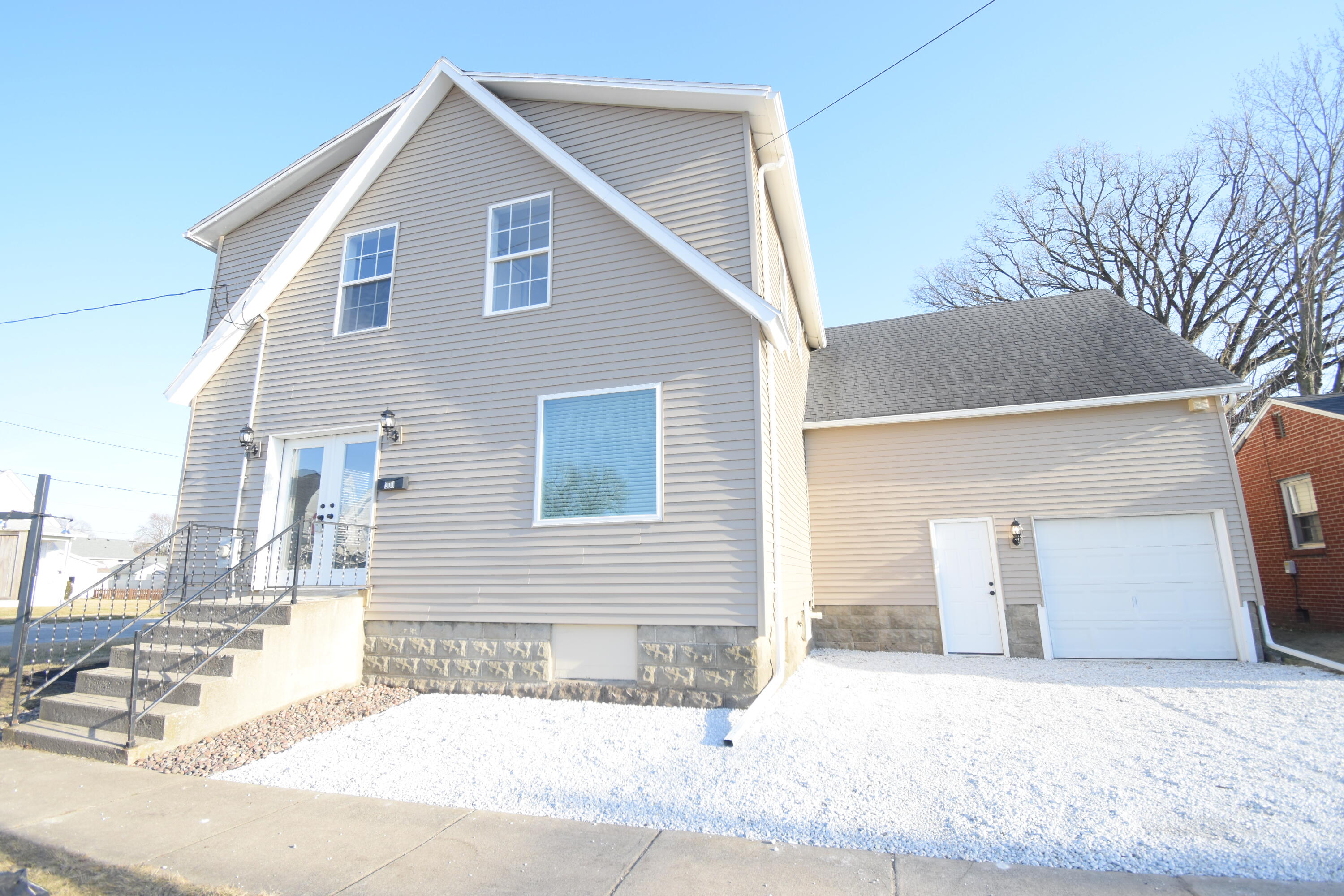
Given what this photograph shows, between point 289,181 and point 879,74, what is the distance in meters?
7.89

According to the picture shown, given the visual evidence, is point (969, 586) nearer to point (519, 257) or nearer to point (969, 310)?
point (969, 310)

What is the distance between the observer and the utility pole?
6.18m

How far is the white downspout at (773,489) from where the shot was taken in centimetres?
652

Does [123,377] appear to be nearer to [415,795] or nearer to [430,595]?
[430,595]

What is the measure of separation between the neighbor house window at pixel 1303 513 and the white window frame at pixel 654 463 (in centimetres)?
1156

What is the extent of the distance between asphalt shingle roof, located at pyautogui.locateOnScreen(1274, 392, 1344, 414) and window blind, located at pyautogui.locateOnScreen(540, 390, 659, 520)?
11.0 m

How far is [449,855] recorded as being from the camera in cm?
352

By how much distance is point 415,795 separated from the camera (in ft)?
14.5

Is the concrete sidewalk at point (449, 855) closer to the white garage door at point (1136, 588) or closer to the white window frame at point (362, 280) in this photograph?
the white window frame at point (362, 280)

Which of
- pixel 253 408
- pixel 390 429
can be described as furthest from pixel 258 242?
pixel 390 429

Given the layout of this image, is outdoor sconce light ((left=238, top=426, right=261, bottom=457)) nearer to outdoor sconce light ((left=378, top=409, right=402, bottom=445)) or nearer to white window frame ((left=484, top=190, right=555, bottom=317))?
outdoor sconce light ((left=378, top=409, right=402, bottom=445))

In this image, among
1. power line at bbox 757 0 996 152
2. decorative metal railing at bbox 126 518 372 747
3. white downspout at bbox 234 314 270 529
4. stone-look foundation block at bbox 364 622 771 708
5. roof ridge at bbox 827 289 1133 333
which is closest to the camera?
decorative metal railing at bbox 126 518 372 747

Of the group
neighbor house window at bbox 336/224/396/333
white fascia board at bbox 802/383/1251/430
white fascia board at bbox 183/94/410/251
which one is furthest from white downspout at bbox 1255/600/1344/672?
white fascia board at bbox 183/94/410/251

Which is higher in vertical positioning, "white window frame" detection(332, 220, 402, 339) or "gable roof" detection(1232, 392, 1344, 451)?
"white window frame" detection(332, 220, 402, 339)
